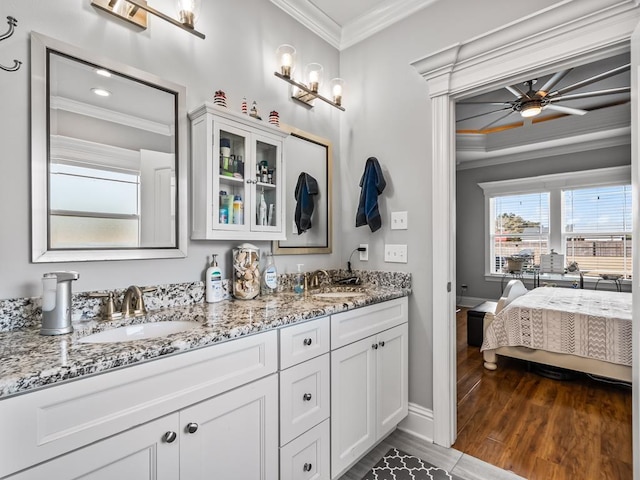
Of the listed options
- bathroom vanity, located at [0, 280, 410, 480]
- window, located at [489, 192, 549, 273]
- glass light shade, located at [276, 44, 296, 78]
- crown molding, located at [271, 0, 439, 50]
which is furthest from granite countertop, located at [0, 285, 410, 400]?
window, located at [489, 192, 549, 273]

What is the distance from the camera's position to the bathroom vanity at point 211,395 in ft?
2.59

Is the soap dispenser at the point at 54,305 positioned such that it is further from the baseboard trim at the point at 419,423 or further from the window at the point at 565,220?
the window at the point at 565,220

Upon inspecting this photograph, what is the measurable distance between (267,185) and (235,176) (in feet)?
0.69

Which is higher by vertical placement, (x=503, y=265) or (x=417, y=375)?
(x=503, y=265)

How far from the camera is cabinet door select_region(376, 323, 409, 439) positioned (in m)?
1.85

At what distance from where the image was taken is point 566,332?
111 inches

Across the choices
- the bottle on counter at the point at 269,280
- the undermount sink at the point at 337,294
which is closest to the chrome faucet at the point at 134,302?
the bottle on counter at the point at 269,280

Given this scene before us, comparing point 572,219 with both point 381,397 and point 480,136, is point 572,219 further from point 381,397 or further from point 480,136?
point 381,397

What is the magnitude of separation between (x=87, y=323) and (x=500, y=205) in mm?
6188

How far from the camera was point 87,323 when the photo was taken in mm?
1252

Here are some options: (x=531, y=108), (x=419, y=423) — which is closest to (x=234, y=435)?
(x=419, y=423)

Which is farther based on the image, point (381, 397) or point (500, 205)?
point (500, 205)

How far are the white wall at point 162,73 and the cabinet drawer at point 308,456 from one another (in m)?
0.89

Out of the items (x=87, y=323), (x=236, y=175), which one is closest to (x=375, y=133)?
(x=236, y=175)
